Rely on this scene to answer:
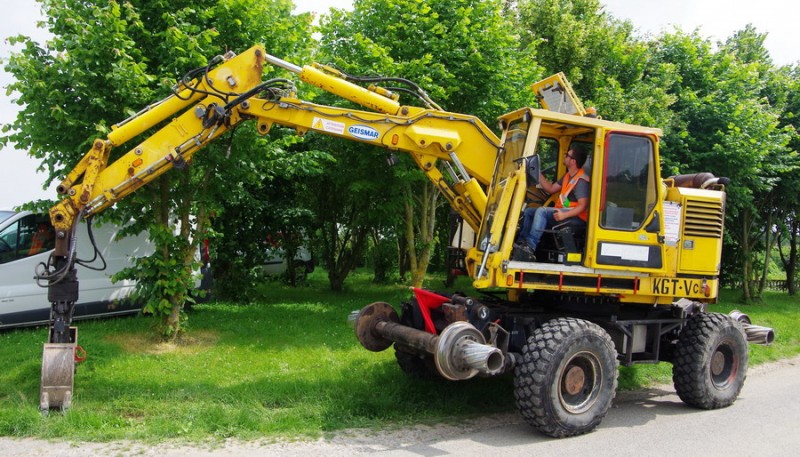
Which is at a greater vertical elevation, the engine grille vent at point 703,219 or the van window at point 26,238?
the engine grille vent at point 703,219

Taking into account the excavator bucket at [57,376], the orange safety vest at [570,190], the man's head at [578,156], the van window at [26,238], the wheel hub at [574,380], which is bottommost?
the excavator bucket at [57,376]

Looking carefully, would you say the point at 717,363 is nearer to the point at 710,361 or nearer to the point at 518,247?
the point at 710,361

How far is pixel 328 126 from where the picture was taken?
6914 mm

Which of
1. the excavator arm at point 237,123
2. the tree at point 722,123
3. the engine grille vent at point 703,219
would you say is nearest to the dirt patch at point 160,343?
the excavator arm at point 237,123

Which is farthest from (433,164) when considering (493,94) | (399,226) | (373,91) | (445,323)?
(399,226)

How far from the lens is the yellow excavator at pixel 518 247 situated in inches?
254

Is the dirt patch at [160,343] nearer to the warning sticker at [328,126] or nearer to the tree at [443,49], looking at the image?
Answer: the warning sticker at [328,126]

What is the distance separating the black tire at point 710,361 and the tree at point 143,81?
6237 millimetres

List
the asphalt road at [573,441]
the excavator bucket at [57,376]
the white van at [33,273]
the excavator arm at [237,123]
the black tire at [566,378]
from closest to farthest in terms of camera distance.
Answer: the asphalt road at [573,441], the black tire at [566,378], the excavator bucket at [57,376], the excavator arm at [237,123], the white van at [33,273]

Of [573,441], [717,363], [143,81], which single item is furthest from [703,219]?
[143,81]

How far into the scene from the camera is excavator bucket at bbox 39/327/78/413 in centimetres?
639

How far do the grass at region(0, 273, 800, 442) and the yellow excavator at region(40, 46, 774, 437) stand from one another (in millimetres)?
525

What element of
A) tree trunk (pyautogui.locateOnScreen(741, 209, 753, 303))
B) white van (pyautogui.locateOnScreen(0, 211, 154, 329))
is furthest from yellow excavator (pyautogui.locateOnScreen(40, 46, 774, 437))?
tree trunk (pyautogui.locateOnScreen(741, 209, 753, 303))

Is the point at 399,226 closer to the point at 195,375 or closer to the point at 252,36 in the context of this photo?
the point at 252,36
